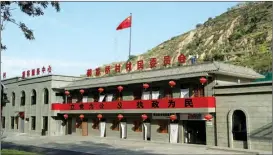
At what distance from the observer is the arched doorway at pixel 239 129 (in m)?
23.3

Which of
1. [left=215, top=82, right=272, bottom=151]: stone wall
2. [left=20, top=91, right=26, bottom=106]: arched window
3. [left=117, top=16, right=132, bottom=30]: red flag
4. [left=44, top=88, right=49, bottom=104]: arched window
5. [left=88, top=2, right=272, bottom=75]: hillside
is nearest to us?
[left=215, top=82, right=272, bottom=151]: stone wall

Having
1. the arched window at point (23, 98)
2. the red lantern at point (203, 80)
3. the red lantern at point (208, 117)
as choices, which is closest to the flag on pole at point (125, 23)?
the arched window at point (23, 98)

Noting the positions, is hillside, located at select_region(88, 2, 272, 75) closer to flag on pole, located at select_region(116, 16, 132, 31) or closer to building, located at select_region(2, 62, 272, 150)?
flag on pole, located at select_region(116, 16, 132, 31)

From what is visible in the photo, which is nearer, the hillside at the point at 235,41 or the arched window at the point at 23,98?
the arched window at the point at 23,98

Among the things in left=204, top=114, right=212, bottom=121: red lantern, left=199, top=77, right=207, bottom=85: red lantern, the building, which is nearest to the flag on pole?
the building

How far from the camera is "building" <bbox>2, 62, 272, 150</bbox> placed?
23422 millimetres

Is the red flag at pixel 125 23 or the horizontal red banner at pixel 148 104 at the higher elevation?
the red flag at pixel 125 23

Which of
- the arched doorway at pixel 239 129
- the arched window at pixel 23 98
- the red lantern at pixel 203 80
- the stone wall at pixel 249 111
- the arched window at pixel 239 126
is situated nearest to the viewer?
the stone wall at pixel 249 111

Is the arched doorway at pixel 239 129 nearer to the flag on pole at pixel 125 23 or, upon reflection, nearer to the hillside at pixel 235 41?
the flag on pole at pixel 125 23

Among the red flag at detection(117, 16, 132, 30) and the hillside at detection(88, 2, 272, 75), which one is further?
the hillside at detection(88, 2, 272, 75)

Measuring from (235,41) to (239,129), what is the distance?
2135 inches

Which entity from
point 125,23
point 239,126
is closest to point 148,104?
point 239,126

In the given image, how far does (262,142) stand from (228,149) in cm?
230

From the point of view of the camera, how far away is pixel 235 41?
74312 mm
